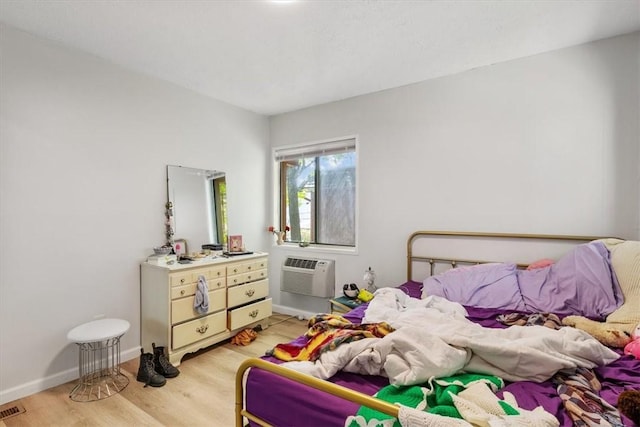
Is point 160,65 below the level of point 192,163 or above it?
above

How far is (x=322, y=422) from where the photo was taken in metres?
1.04

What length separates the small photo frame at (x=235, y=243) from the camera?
11.4 ft

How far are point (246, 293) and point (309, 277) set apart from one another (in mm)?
740

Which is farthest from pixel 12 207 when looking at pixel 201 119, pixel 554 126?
pixel 554 126

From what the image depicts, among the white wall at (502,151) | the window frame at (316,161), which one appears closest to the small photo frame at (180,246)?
the window frame at (316,161)

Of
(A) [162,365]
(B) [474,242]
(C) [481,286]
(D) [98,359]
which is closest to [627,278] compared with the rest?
(C) [481,286]

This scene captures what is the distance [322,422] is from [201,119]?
3126 mm

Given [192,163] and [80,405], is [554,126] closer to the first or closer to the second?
[192,163]

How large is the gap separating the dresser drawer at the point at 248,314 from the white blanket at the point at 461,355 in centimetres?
195

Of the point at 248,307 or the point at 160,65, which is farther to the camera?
the point at 248,307

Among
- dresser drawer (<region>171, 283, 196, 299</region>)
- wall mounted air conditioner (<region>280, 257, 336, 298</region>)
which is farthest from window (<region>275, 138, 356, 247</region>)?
dresser drawer (<region>171, 283, 196, 299</region>)

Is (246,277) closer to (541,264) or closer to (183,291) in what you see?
(183,291)

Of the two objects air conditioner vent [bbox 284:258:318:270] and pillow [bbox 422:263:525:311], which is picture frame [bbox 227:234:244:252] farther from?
pillow [bbox 422:263:525:311]

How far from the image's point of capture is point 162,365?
2432 mm
